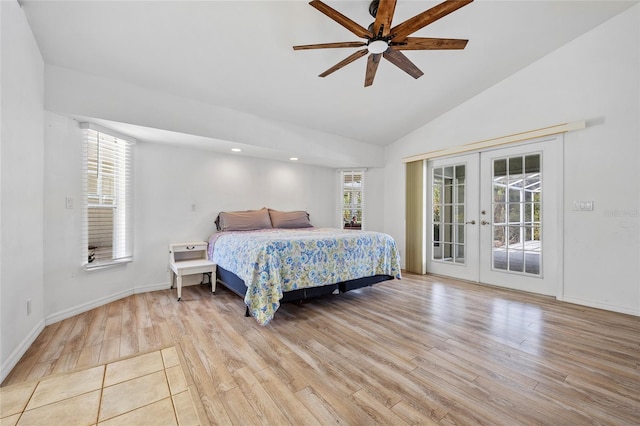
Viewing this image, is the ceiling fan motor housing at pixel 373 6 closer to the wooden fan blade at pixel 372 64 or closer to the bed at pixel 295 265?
the wooden fan blade at pixel 372 64

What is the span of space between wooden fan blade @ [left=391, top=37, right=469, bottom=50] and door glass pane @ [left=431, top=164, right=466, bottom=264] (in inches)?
102

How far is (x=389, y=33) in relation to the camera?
6.95 ft

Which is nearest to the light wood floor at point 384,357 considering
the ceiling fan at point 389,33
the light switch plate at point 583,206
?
the light switch plate at point 583,206

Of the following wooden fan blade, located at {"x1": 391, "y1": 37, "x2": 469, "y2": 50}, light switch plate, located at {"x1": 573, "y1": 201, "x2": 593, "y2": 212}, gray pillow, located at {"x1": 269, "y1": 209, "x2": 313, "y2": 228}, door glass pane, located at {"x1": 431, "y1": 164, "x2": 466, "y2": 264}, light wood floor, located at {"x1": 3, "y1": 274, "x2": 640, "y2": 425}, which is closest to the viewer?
light wood floor, located at {"x1": 3, "y1": 274, "x2": 640, "y2": 425}

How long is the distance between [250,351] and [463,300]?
2.61 meters

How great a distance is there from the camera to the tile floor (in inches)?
29.7

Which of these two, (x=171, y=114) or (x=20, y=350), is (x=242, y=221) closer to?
(x=171, y=114)

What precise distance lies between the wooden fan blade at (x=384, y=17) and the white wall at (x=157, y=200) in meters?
3.12

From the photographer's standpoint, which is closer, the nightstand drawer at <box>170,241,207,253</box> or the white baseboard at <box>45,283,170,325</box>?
the white baseboard at <box>45,283,170,325</box>

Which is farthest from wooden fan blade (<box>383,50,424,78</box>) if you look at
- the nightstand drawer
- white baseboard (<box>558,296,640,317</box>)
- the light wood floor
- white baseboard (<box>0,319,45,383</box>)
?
white baseboard (<box>0,319,45,383</box>)

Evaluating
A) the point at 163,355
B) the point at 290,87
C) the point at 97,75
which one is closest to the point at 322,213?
the point at 290,87

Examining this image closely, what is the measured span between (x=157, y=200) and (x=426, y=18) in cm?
379

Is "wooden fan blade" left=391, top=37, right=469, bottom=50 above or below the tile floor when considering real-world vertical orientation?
above

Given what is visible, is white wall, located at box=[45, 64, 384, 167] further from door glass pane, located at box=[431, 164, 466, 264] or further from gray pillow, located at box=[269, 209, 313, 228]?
door glass pane, located at box=[431, 164, 466, 264]
